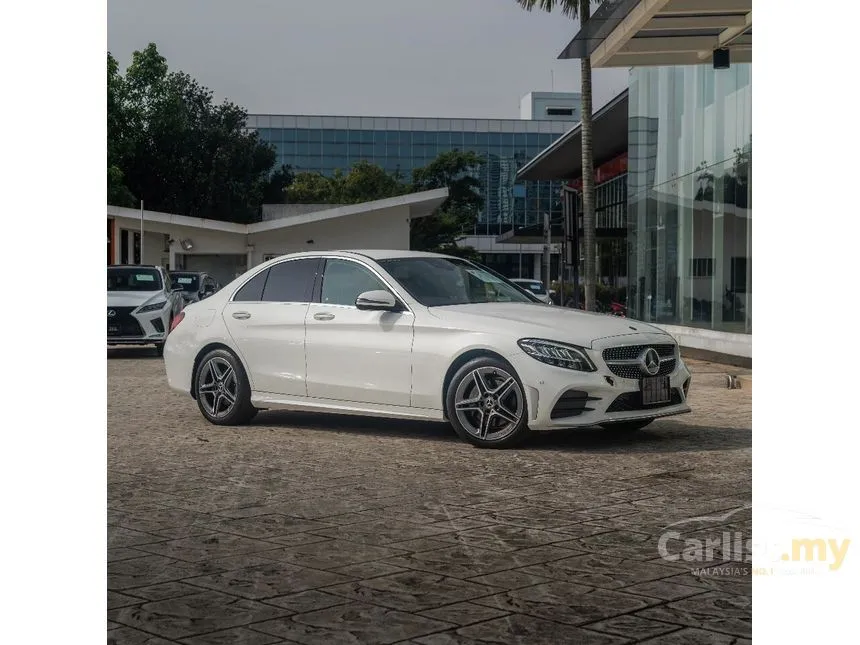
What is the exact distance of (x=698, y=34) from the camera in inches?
636

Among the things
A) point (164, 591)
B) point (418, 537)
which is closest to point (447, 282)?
point (418, 537)

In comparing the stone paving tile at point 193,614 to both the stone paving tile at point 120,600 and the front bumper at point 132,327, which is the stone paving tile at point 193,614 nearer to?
the stone paving tile at point 120,600

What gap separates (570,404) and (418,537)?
322 centimetres

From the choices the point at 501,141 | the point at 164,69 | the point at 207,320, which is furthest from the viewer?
the point at 501,141

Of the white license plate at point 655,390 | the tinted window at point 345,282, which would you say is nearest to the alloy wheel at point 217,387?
the tinted window at point 345,282

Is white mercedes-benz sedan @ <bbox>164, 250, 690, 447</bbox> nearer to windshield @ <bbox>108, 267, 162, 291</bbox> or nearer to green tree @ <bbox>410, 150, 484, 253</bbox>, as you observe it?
windshield @ <bbox>108, 267, 162, 291</bbox>

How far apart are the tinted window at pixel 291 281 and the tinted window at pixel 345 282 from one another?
0.56ft

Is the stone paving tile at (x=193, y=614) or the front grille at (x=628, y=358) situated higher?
the front grille at (x=628, y=358)

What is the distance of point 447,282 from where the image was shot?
34.3 ft

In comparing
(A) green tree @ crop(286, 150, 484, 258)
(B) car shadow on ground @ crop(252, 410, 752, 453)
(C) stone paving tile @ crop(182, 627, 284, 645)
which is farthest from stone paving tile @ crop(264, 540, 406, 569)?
(A) green tree @ crop(286, 150, 484, 258)

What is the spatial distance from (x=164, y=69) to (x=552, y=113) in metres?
60.3

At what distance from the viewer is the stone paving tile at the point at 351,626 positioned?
14.1ft
